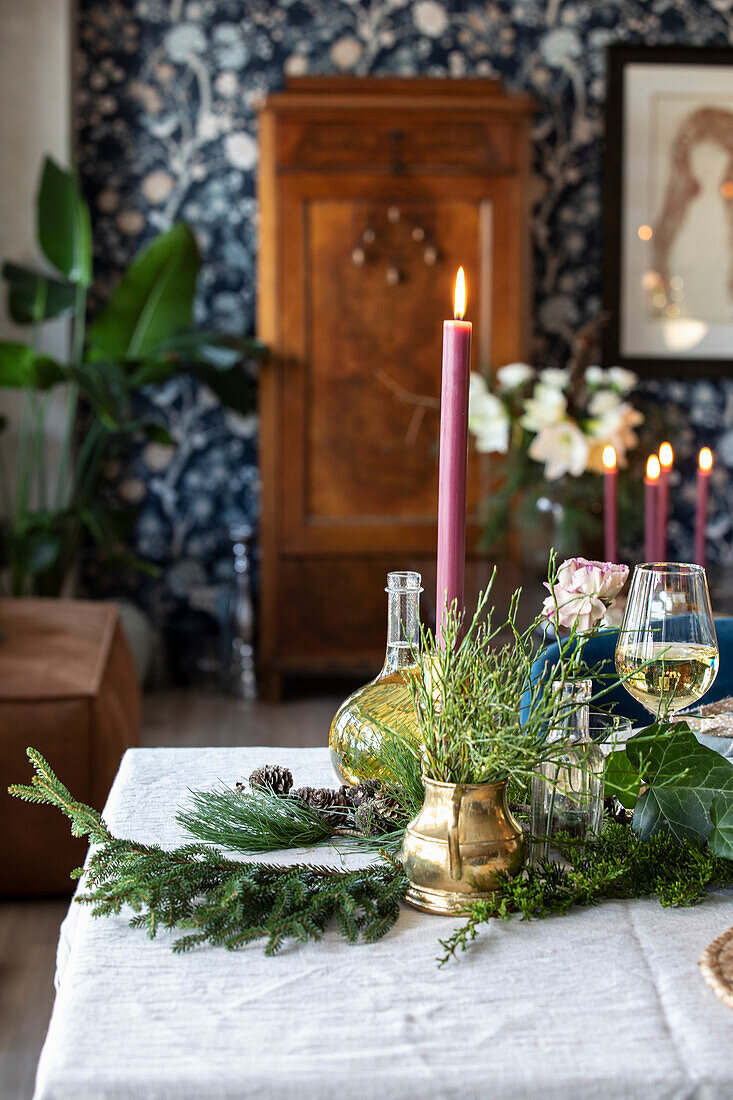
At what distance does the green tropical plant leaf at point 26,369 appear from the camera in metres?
3.42

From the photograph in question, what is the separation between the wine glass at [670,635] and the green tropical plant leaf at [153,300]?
9.87ft

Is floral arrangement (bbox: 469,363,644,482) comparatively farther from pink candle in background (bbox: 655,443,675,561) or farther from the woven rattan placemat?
the woven rattan placemat

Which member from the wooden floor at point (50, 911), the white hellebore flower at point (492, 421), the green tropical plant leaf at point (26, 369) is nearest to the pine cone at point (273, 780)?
the wooden floor at point (50, 911)

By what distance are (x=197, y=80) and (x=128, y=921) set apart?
3800mm

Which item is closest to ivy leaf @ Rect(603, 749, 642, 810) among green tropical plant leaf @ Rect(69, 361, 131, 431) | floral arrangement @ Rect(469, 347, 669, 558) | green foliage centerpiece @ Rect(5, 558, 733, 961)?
green foliage centerpiece @ Rect(5, 558, 733, 961)

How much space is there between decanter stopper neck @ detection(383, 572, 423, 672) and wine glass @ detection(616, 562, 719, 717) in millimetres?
153

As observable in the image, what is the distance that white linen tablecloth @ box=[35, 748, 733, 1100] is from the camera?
56 centimetres

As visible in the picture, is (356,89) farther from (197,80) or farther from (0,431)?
(0,431)

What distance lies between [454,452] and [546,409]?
1.93 metres

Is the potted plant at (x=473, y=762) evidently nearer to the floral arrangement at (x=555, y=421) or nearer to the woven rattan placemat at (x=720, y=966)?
the woven rattan placemat at (x=720, y=966)

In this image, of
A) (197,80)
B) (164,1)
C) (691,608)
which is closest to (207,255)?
(197,80)

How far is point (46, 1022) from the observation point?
181 centimetres

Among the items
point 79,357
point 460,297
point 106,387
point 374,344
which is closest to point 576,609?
point 460,297

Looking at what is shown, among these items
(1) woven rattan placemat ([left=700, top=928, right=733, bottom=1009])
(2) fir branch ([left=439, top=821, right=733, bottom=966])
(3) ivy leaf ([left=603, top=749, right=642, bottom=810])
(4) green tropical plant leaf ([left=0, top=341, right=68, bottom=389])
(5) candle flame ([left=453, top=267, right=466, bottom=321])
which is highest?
(4) green tropical plant leaf ([left=0, top=341, right=68, bottom=389])
